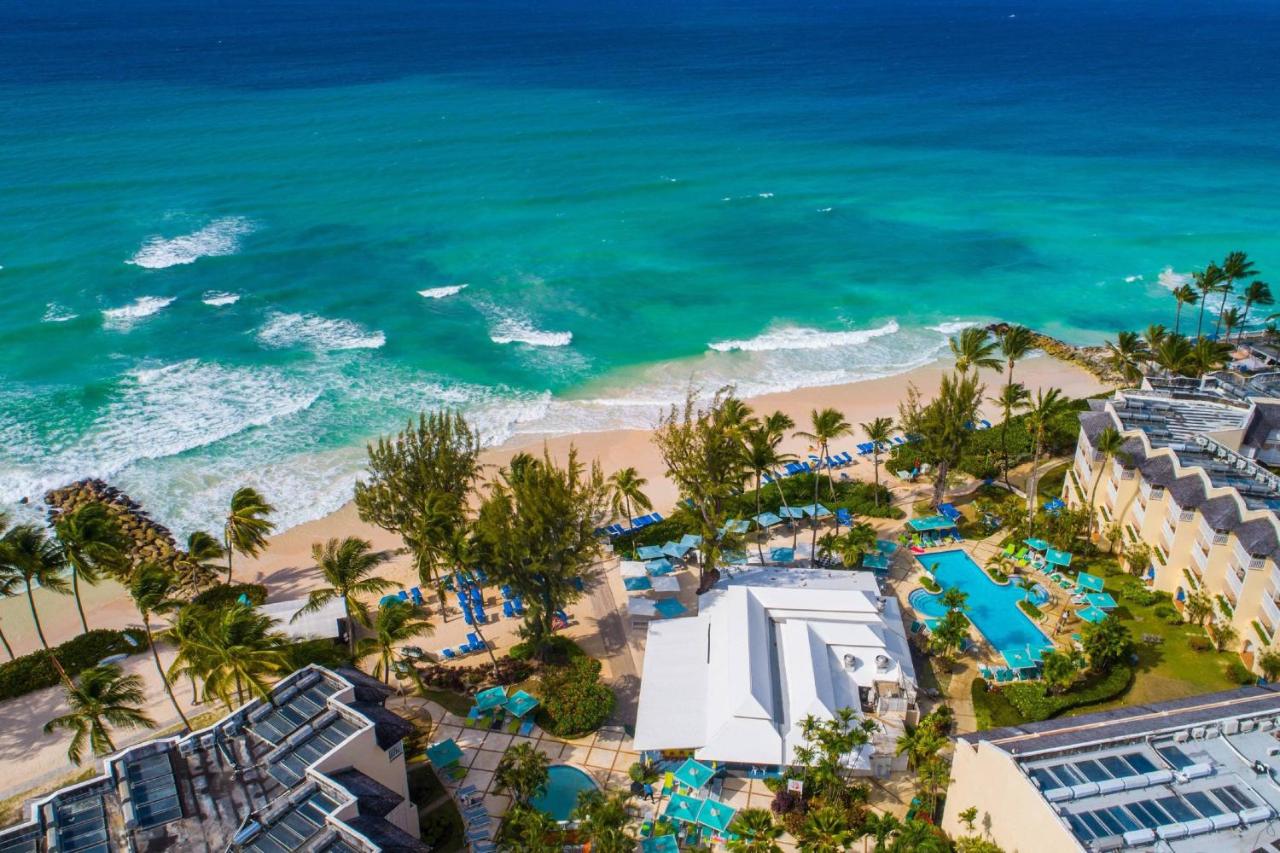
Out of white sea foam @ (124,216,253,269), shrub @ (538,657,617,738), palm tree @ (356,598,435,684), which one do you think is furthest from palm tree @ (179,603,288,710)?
white sea foam @ (124,216,253,269)

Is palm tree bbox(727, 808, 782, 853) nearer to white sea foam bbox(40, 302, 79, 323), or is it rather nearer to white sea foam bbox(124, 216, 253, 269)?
white sea foam bbox(40, 302, 79, 323)

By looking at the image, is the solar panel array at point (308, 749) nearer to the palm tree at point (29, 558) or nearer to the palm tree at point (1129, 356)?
the palm tree at point (29, 558)

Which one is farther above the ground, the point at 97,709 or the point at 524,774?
the point at 97,709

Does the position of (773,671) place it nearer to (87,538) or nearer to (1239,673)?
(1239,673)

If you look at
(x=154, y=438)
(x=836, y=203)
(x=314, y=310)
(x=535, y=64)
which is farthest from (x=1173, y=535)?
(x=535, y=64)

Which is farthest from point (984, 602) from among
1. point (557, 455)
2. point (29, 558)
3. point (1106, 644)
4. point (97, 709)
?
point (29, 558)

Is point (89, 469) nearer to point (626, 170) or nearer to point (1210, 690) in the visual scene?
point (1210, 690)
